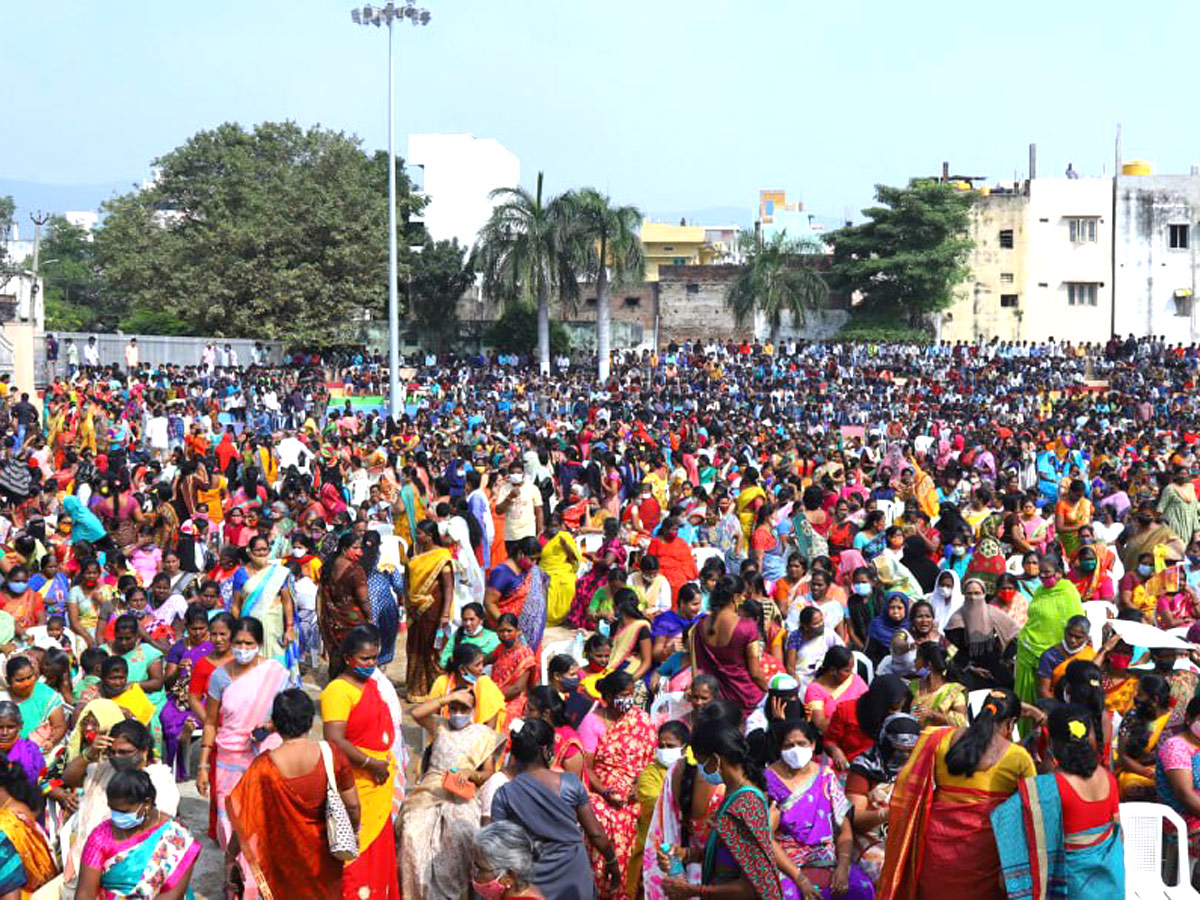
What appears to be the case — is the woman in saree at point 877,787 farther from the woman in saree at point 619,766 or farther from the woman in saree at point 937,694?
the woman in saree at point 619,766

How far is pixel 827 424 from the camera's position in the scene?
28.9 metres

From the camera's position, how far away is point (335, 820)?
5754mm

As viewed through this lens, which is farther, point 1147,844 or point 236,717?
point 236,717

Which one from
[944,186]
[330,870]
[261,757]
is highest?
[944,186]

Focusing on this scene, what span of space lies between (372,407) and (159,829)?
28599 mm

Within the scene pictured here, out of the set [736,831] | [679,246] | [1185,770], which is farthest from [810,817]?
[679,246]

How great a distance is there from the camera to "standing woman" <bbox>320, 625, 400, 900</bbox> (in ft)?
20.5

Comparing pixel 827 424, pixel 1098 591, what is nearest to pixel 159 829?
pixel 1098 591

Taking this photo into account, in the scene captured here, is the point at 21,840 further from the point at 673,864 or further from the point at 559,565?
the point at 559,565

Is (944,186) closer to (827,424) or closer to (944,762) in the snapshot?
(827,424)

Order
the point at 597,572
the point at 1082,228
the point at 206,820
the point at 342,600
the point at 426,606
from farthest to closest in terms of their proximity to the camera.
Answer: the point at 1082,228
the point at 597,572
the point at 426,606
the point at 342,600
the point at 206,820

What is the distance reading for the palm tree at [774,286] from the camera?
147ft

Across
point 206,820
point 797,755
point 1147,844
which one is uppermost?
point 797,755

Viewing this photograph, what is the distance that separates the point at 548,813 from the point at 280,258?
37.7 metres
